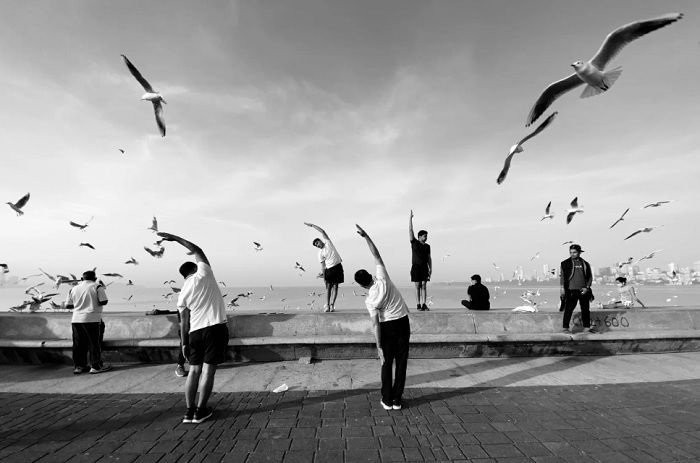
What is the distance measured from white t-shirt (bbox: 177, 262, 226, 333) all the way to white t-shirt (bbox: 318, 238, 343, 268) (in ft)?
Answer: 13.4

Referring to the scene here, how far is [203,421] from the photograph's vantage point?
167 inches

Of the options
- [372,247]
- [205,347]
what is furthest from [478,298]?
[205,347]

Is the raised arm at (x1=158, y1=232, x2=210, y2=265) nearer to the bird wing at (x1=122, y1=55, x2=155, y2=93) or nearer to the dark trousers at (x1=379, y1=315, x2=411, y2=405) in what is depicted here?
the dark trousers at (x1=379, y1=315, x2=411, y2=405)

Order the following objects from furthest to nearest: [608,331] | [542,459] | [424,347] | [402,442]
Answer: [608,331]
[424,347]
[402,442]
[542,459]

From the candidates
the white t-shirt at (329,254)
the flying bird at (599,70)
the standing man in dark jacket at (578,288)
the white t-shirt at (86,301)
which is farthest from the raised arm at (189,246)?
the standing man in dark jacket at (578,288)

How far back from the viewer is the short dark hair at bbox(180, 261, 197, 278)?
5.05 m

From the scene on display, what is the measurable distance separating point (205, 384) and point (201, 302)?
1.03 meters

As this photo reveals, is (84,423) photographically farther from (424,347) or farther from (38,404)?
(424,347)

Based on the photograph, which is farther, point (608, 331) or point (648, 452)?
point (608, 331)

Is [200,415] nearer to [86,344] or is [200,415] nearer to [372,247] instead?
[372,247]

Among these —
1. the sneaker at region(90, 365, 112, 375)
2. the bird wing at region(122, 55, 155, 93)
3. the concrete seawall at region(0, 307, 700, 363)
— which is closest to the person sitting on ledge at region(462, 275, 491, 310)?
the concrete seawall at region(0, 307, 700, 363)

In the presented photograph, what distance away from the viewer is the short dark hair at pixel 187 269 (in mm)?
A: 5046

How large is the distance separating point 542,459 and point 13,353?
9.69m

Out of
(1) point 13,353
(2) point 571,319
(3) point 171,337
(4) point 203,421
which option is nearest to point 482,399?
(4) point 203,421
